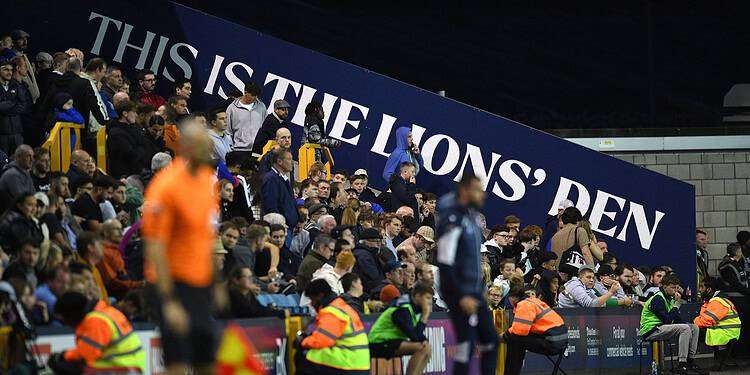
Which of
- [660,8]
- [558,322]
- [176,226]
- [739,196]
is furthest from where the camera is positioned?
[660,8]

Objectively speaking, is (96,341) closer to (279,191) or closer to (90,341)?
(90,341)

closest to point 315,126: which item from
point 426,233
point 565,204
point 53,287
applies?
point 426,233

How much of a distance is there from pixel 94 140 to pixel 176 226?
9.03 meters

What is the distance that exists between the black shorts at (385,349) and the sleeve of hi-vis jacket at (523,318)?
3.10 meters

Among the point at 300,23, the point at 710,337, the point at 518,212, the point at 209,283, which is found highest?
the point at 300,23

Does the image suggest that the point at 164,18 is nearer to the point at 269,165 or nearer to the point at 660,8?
the point at 269,165

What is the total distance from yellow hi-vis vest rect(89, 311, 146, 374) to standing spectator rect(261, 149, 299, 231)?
655 centimetres

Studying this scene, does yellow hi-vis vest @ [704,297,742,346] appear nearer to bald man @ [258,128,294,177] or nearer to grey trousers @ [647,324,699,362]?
grey trousers @ [647,324,699,362]

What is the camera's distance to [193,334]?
8.80m

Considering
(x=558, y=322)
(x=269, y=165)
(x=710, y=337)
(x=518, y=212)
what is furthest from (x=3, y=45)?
(x=710, y=337)

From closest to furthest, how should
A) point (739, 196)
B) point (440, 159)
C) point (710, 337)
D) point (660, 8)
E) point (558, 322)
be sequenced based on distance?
point (558, 322) < point (710, 337) < point (440, 159) < point (739, 196) < point (660, 8)

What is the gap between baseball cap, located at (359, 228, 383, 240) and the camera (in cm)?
1711

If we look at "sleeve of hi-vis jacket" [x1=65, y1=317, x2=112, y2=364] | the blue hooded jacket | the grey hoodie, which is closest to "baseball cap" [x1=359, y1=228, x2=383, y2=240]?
the grey hoodie

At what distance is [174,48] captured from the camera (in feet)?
72.9
